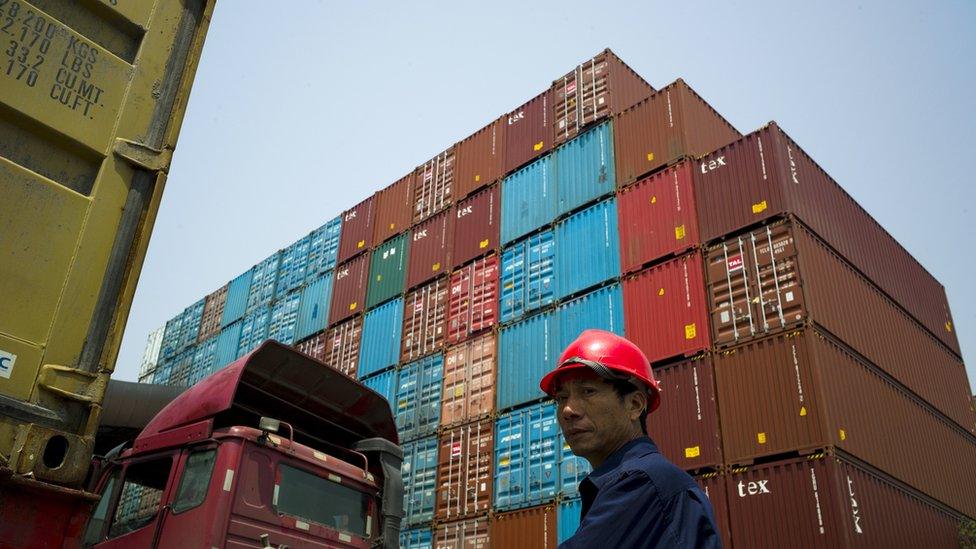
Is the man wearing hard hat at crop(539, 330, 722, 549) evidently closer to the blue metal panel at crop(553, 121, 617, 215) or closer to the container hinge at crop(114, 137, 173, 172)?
the container hinge at crop(114, 137, 173, 172)

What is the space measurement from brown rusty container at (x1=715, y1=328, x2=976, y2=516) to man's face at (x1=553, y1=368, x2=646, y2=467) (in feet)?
36.2

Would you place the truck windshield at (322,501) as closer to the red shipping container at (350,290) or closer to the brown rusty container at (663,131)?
the brown rusty container at (663,131)

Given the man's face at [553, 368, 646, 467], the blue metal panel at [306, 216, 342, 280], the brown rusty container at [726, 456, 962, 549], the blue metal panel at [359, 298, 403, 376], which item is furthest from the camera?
the blue metal panel at [306, 216, 342, 280]

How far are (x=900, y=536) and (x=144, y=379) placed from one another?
36625mm

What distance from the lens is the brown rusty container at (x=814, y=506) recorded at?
11477 millimetres

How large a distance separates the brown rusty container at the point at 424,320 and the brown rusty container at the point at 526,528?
5.86 meters

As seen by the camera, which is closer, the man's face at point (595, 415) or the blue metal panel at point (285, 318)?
the man's face at point (595, 415)

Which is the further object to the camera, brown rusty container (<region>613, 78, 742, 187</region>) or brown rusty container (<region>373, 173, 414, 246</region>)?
brown rusty container (<region>373, 173, 414, 246</region>)

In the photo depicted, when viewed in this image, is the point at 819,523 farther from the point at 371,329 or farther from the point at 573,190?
the point at 371,329

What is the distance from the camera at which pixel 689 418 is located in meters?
13.9

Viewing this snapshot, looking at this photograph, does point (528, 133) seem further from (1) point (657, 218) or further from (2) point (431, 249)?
(1) point (657, 218)

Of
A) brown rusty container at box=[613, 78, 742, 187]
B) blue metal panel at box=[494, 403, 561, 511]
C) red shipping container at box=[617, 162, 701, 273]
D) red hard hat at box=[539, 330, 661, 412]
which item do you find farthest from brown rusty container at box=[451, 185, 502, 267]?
red hard hat at box=[539, 330, 661, 412]

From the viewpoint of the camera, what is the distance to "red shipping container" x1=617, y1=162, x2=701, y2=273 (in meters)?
15.9

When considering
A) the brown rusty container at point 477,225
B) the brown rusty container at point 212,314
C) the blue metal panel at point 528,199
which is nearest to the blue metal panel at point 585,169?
the blue metal panel at point 528,199
